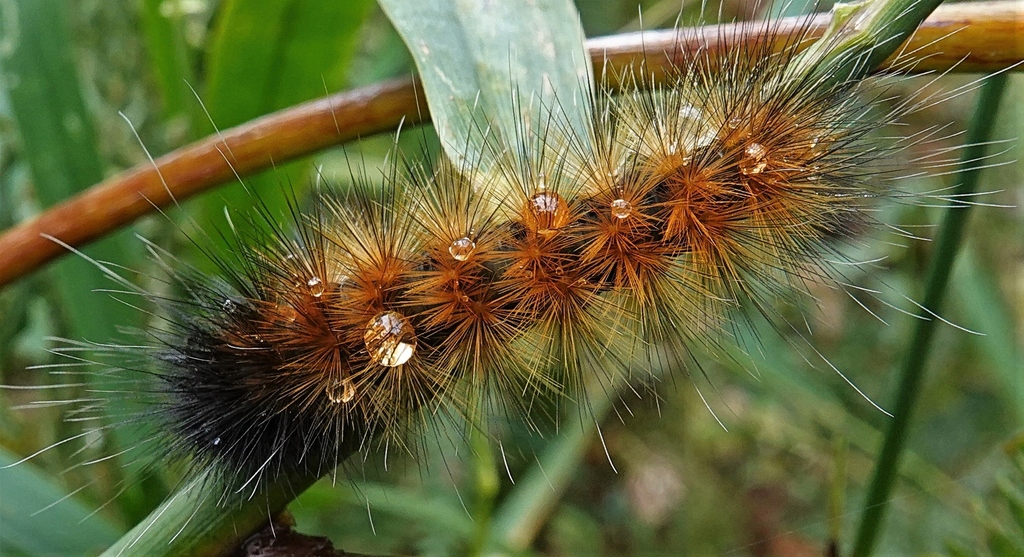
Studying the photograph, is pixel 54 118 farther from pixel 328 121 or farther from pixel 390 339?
pixel 390 339

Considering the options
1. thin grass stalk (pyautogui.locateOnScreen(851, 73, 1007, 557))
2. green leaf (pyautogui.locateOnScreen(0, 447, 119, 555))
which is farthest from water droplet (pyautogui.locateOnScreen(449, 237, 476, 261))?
green leaf (pyautogui.locateOnScreen(0, 447, 119, 555))

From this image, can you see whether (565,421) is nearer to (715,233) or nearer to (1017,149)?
(715,233)

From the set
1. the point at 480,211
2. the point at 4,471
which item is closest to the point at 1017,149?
the point at 480,211

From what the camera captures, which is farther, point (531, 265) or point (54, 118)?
point (54, 118)

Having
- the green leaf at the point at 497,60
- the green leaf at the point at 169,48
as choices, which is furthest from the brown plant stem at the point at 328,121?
the green leaf at the point at 169,48

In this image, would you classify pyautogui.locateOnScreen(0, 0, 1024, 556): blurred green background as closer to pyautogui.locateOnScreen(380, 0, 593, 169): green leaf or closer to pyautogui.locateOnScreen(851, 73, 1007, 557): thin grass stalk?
pyautogui.locateOnScreen(851, 73, 1007, 557): thin grass stalk

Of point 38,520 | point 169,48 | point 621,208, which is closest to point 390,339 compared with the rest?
point 621,208

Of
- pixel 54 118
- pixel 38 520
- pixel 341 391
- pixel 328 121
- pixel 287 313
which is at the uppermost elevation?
pixel 54 118
